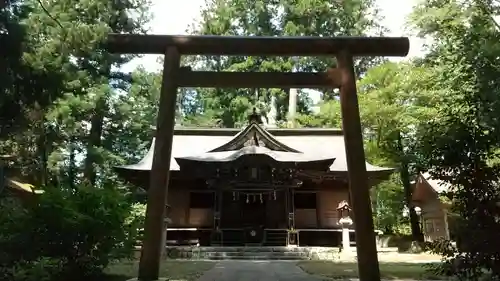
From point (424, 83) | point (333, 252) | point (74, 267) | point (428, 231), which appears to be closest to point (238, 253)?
point (333, 252)

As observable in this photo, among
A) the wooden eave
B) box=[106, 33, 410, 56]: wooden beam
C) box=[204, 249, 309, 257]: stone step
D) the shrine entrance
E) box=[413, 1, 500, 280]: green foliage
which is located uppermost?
the wooden eave

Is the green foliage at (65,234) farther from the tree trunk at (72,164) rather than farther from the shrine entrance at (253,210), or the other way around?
the tree trunk at (72,164)

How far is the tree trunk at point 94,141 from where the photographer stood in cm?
2334

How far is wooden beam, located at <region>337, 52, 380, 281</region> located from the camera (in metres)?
6.11

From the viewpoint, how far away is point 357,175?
6406 millimetres

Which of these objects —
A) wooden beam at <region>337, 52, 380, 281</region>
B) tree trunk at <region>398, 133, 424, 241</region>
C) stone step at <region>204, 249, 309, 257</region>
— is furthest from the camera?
tree trunk at <region>398, 133, 424, 241</region>

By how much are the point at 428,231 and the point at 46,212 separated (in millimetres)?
21155

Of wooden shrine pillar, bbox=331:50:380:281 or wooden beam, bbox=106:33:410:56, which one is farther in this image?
wooden beam, bbox=106:33:410:56

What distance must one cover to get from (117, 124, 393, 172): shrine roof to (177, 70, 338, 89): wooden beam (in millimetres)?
9153

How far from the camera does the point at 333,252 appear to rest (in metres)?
14.9

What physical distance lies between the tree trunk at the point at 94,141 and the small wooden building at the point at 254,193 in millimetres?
6086

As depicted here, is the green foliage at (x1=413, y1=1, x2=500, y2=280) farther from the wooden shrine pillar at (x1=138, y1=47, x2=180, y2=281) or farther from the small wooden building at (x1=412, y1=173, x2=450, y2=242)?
the small wooden building at (x1=412, y1=173, x2=450, y2=242)

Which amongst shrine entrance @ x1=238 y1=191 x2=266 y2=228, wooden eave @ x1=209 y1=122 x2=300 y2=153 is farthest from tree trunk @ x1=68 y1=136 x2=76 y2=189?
shrine entrance @ x1=238 y1=191 x2=266 y2=228

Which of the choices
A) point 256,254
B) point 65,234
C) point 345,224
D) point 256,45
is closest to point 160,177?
point 65,234
